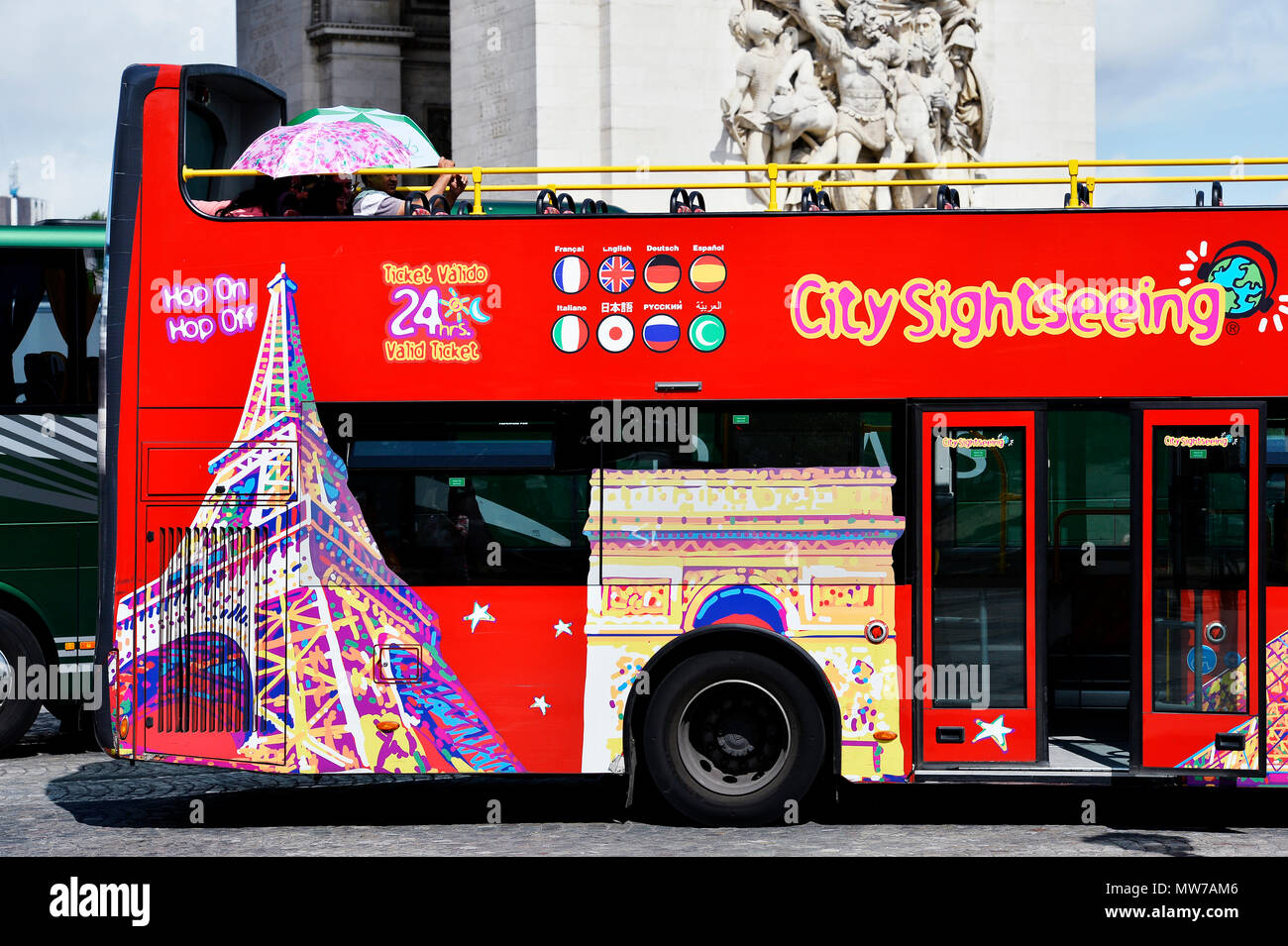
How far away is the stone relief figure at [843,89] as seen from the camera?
24.8 metres

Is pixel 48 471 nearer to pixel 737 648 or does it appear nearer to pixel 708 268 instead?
pixel 708 268

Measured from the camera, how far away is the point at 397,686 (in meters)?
9.58

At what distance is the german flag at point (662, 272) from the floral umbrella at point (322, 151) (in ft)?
5.31

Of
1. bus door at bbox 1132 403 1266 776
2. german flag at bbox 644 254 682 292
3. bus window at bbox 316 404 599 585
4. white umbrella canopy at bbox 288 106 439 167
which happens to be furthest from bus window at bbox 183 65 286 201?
bus door at bbox 1132 403 1266 776

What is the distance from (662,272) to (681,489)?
1.20 m

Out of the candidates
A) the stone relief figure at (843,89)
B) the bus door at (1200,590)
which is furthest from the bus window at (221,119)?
the stone relief figure at (843,89)

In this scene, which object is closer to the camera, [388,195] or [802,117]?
[388,195]

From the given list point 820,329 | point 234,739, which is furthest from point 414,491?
point 820,329

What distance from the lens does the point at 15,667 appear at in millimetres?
13117

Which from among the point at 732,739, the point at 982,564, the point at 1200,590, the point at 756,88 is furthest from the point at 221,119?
the point at 756,88

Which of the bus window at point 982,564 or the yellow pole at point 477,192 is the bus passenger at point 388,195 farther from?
the bus window at point 982,564

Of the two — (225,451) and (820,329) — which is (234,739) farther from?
(820,329)

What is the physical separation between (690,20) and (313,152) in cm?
1612

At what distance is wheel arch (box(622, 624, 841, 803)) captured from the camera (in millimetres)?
9516
